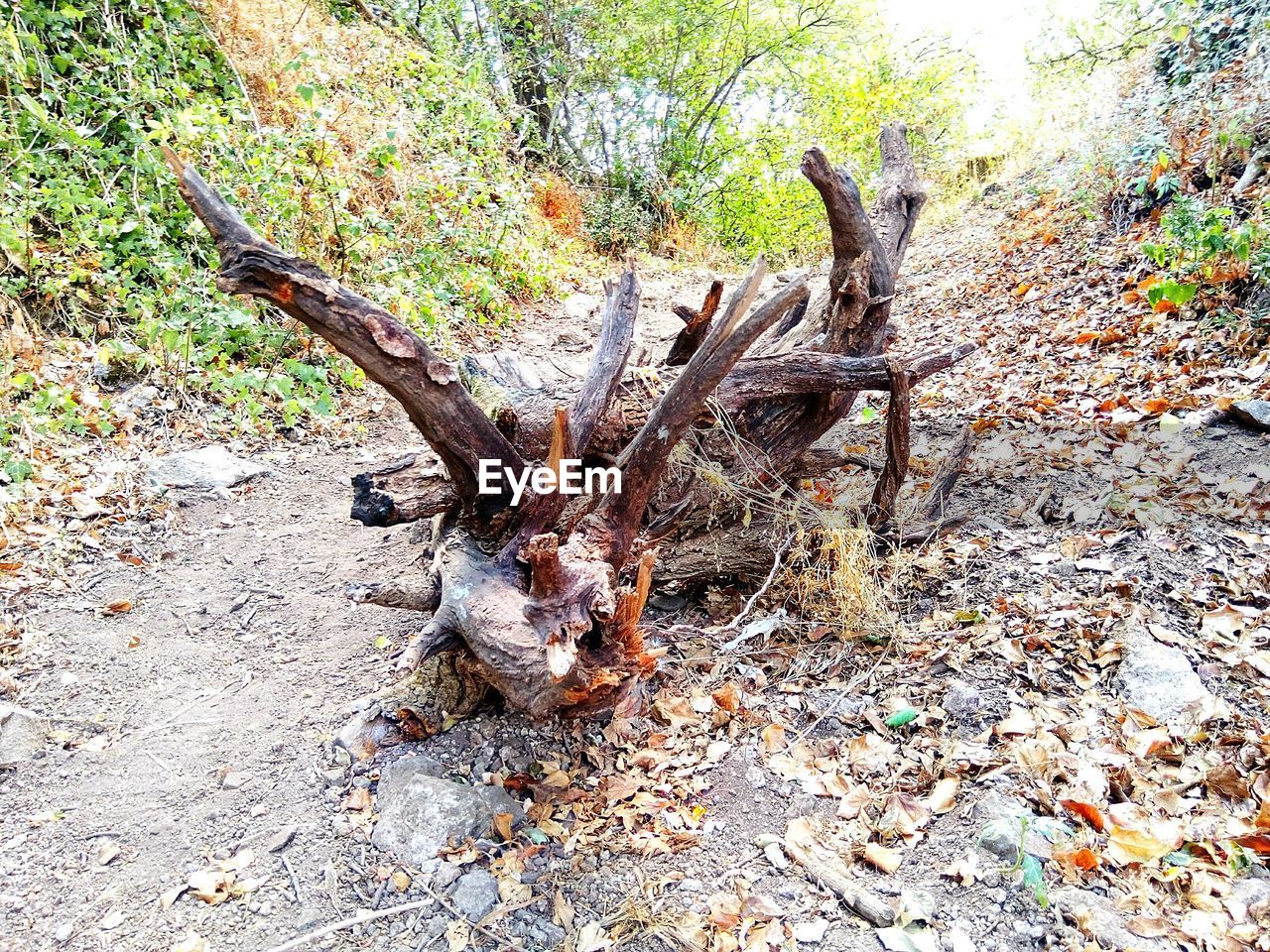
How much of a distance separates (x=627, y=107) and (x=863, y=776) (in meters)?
10.9

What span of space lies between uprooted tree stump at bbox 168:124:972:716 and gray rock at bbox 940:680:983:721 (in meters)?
0.82

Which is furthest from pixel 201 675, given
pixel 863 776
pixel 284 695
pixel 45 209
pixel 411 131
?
pixel 411 131

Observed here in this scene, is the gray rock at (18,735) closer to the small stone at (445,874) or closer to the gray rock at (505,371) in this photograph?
the small stone at (445,874)

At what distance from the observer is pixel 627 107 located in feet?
36.0

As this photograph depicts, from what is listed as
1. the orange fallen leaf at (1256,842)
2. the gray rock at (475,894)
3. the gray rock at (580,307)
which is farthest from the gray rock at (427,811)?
the gray rock at (580,307)

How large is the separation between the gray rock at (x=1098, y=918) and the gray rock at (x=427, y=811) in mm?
1293

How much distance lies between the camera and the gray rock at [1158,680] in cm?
208

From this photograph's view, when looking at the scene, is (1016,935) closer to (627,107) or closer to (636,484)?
(636,484)

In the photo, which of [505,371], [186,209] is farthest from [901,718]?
[186,209]

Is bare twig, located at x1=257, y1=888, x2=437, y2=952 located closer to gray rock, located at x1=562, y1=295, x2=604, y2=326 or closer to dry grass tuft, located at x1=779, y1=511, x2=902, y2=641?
dry grass tuft, located at x1=779, y1=511, x2=902, y2=641

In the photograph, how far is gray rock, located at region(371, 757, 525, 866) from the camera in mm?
1885

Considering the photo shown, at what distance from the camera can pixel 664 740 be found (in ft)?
7.58

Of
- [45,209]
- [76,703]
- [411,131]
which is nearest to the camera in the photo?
[76,703]

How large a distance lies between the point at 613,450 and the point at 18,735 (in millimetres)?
2019
